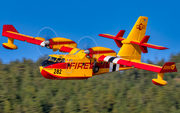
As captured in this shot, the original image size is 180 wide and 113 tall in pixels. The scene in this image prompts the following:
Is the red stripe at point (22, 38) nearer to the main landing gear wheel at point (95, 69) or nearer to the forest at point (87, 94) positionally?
the main landing gear wheel at point (95, 69)

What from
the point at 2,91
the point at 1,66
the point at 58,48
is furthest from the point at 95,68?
the point at 1,66

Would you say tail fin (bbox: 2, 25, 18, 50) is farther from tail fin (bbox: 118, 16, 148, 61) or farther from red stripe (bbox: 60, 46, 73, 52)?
tail fin (bbox: 118, 16, 148, 61)

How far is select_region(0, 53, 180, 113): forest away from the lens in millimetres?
64875

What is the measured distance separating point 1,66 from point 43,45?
226 ft

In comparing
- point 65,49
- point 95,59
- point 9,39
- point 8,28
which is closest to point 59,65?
point 95,59

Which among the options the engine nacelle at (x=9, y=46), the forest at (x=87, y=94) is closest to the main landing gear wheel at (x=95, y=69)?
the engine nacelle at (x=9, y=46)

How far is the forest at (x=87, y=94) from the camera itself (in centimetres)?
6488

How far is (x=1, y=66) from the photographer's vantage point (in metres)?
88.3

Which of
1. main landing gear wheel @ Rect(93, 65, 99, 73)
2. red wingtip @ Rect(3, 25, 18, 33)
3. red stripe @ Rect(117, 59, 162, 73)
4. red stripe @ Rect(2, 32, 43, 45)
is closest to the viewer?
red stripe @ Rect(117, 59, 162, 73)

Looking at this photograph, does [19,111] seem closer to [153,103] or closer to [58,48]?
[153,103]

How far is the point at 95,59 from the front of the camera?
70.7ft

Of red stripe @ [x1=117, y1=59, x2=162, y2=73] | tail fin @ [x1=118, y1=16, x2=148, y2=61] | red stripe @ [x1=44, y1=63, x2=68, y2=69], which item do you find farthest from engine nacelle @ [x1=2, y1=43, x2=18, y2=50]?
red stripe @ [x1=117, y1=59, x2=162, y2=73]

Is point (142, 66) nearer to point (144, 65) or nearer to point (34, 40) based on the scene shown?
point (144, 65)

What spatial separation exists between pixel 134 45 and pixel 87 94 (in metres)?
47.3
